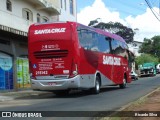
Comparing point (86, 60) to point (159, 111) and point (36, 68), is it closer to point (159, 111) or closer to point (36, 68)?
point (36, 68)

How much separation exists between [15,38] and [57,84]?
415 inches

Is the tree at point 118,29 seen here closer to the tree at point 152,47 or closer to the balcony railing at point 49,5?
the tree at point 152,47

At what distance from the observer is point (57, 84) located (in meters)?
21.4

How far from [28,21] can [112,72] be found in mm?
8848

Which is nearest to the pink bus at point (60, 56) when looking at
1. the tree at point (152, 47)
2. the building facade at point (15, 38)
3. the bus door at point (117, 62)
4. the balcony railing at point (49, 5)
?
the bus door at point (117, 62)

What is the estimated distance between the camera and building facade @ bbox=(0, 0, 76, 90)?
29.0m

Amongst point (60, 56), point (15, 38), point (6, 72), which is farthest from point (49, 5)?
point (60, 56)

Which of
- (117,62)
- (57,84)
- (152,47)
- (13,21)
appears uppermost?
(152,47)

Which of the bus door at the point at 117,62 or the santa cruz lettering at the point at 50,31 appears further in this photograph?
the bus door at the point at 117,62

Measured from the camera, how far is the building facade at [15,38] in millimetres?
28984

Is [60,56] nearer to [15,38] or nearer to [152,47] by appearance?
[15,38]

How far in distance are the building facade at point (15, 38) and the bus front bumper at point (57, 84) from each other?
253 inches

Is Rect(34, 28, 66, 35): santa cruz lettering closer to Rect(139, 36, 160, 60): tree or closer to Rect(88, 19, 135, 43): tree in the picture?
Rect(88, 19, 135, 43): tree

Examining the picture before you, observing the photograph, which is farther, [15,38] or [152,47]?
[152,47]
